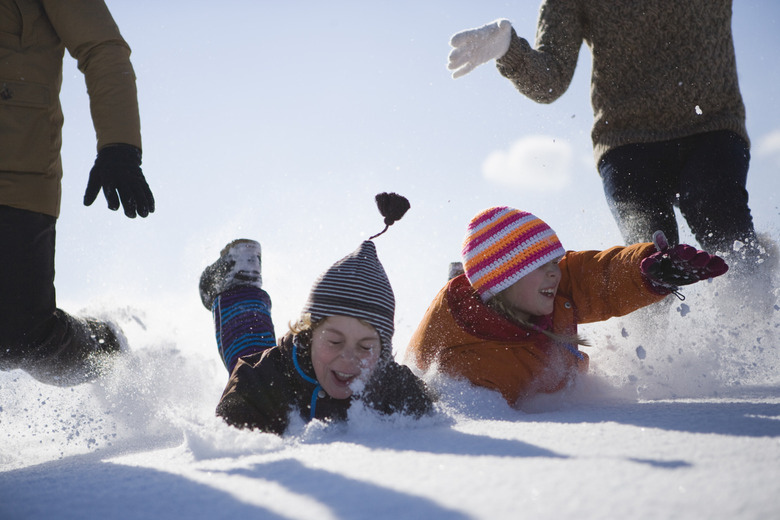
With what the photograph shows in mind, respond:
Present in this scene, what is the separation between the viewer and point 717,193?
7.79 feet

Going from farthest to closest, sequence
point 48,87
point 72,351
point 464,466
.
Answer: point 72,351
point 48,87
point 464,466

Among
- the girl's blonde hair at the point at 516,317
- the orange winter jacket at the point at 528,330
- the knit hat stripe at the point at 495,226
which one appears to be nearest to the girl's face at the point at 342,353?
the orange winter jacket at the point at 528,330

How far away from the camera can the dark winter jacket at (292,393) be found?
5.98 ft

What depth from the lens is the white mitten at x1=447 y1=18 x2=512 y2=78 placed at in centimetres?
274

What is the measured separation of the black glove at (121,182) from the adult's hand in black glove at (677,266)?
1767 mm

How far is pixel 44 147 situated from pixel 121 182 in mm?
299

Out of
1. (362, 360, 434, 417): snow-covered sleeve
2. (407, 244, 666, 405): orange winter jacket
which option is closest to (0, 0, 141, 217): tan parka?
(362, 360, 434, 417): snow-covered sleeve

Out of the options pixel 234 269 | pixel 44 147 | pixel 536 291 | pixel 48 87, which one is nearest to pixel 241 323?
pixel 234 269

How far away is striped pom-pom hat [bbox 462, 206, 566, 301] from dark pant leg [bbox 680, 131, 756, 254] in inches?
21.7

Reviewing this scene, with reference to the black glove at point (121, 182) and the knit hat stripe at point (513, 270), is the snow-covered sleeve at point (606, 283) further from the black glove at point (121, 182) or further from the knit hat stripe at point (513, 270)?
the black glove at point (121, 182)

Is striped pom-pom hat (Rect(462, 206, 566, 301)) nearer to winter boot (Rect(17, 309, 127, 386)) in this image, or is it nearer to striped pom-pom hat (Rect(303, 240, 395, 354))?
striped pom-pom hat (Rect(303, 240, 395, 354))

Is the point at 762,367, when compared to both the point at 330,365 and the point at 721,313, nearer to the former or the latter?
the point at 721,313

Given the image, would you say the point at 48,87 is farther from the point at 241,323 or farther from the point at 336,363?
the point at 336,363

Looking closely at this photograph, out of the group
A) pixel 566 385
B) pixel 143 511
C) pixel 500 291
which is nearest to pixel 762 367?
pixel 566 385
